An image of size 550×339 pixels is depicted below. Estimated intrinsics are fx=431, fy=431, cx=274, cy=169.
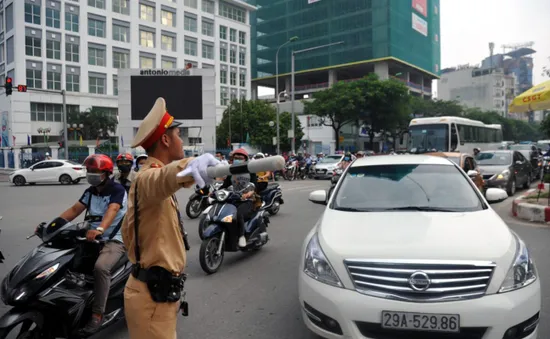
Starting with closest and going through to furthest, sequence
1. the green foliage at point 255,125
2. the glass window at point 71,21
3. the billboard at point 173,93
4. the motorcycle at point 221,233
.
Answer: the motorcycle at point 221,233, the billboard at point 173,93, the green foliage at point 255,125, the glass window at point 71,21

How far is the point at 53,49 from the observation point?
44.6 metres

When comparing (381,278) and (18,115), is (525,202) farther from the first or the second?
(18,115)

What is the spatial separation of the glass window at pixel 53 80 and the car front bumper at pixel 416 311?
48.5 m

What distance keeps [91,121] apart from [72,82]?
4779 millimetres

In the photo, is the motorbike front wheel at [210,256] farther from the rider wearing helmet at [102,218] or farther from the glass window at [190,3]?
the glass window at [190,3]

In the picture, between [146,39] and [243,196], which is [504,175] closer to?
[243,196]

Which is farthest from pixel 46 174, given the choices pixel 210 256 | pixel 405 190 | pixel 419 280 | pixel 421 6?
pixel 421 6

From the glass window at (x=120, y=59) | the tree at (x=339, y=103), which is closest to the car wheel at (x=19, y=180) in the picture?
the tree at (x=339, y=103)

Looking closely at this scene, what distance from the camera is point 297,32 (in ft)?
237

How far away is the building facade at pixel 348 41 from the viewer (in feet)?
206

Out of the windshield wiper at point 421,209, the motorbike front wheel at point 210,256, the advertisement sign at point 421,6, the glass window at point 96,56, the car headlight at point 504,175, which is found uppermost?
the advertisement sign at point 421,6

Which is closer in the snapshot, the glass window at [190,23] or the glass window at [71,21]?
the glass window at [71,21]

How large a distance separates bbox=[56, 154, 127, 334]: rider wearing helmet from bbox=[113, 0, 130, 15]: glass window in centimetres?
5138

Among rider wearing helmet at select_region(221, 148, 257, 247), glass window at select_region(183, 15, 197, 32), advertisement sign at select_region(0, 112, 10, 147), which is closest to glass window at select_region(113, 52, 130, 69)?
glass window at select_region(183, 15, 197, 32)
